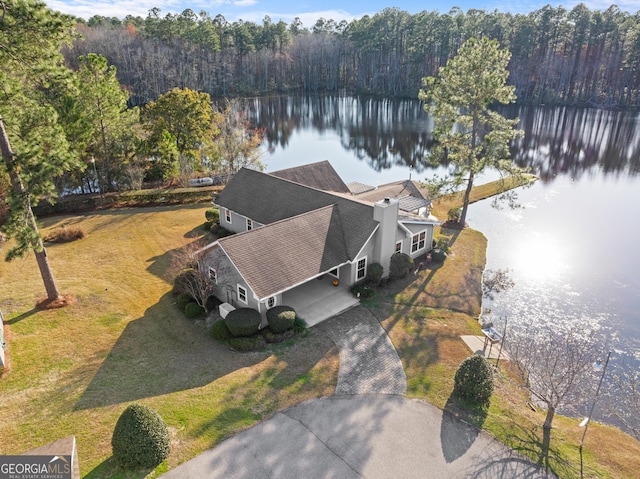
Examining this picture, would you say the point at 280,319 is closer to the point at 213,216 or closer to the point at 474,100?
the point at 213,216

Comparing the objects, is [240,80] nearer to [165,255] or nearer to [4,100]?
[165,255]

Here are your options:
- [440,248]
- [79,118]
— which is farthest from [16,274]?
[440,248]

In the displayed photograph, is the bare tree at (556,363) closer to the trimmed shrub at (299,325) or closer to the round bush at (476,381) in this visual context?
the round bush at (476,381)

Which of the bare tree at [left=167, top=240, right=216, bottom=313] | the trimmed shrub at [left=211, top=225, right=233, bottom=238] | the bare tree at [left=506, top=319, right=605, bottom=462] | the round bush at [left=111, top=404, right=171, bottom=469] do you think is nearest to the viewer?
the round bush at [left=111, top=404, right=171, bottom=469]

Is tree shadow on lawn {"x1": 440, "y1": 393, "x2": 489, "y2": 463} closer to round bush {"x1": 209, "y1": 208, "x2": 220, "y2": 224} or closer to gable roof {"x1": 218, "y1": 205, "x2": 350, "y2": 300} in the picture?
gable roof {"x1": 218, "y1": 205, "x2": 350, "y2": 300}

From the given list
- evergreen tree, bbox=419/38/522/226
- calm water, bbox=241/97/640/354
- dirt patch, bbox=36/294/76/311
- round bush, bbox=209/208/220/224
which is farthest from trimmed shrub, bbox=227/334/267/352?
evergreen tree, bbox=419/38/522/226

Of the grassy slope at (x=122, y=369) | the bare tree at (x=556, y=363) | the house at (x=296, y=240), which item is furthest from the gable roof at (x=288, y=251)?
the bare tree at (x=556, y=363)
